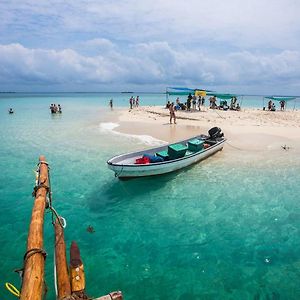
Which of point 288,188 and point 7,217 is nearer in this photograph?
point 7,217

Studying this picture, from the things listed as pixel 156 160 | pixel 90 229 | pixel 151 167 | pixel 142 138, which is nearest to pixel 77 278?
pixel 90 229

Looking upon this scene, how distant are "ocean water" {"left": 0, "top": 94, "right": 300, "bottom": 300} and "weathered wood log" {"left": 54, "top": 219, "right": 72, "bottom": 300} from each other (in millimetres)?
2510

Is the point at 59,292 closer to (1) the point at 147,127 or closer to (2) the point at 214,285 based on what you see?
(2) the point at 214,285

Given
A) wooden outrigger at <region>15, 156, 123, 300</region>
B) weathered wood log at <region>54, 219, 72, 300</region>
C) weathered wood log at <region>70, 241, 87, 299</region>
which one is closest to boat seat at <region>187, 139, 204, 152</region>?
weathered wood log at <region>54, 219, 72, 300</region>

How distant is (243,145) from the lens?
23438 millimetres

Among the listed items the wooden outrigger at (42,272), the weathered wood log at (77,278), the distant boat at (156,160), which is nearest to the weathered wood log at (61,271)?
the wooden outrigger at (42,272)

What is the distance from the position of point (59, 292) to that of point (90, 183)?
10794 mm

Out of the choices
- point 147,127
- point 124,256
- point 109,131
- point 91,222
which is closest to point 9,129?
point 109,131

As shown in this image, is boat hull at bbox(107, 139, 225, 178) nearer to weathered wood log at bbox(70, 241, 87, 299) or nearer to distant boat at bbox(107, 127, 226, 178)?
distant boat at bbox(107, 127, 226, 178)

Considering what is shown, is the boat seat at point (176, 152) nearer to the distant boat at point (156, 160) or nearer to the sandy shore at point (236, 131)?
the distant boat at point (156, 160)

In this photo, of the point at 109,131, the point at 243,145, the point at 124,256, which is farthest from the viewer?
the point at 109,131

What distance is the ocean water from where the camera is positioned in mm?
7875

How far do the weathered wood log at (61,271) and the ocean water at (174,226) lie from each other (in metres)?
2.51

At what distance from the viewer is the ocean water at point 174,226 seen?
7.88 metres
